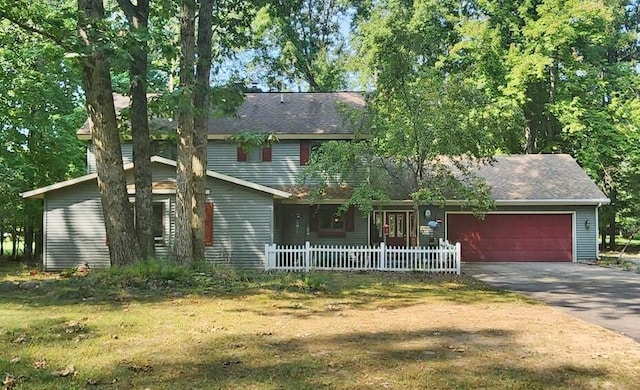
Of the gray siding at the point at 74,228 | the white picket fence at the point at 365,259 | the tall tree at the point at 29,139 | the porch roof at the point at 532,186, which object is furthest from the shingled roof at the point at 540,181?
the tall tree at the point at 29,139

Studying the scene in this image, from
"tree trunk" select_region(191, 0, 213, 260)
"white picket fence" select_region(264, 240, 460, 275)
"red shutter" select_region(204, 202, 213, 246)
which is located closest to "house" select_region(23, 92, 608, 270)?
"red shutter" select_region(204, 202, 213, 246)

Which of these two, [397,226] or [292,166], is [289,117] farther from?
[397,226]

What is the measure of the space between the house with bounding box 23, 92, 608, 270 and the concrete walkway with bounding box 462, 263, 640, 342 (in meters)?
1.60

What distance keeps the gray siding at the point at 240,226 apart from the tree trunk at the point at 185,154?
3405 millimetres

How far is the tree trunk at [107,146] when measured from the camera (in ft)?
38.3

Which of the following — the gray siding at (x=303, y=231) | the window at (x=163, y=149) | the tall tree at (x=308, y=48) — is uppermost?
the tall tree at (x=308, y=48)

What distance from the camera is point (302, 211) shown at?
782 inches

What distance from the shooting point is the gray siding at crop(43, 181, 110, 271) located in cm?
1714

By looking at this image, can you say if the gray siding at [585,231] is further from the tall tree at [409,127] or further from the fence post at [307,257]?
the fence post at [307,257]

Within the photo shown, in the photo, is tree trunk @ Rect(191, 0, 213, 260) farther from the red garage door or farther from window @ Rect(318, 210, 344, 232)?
the red garage door

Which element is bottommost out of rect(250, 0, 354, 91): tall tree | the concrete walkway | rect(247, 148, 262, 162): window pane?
the concrete walkway

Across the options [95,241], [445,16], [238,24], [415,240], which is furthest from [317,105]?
[445,16]

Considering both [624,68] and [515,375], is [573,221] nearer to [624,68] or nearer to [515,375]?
[624,68]

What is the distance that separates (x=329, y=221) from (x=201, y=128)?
708 cm
